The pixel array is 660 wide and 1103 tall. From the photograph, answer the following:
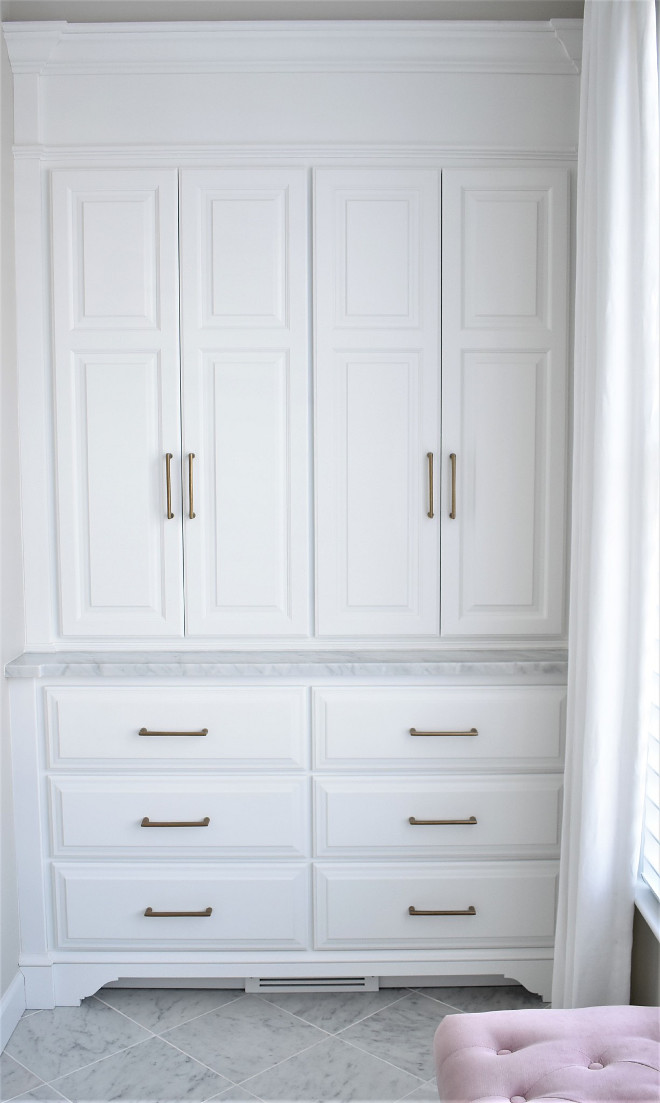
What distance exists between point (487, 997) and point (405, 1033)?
28 cm

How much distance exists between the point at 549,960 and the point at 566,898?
0.46 metres

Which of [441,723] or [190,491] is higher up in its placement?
[190,491]

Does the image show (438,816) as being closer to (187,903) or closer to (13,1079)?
(187,903)

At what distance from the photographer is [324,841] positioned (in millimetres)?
2328

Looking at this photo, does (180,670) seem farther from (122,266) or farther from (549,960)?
(549,960)

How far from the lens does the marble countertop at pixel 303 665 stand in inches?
89.4

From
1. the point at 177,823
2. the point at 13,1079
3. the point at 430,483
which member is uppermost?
the point at 430,483

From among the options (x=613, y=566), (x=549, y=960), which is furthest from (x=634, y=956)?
(x=613, y=566)

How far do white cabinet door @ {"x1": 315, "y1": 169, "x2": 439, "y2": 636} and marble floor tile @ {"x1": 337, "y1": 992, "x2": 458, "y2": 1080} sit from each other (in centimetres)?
100

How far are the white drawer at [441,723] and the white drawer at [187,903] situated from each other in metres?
0.39

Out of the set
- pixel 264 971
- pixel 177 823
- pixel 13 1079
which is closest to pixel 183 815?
pixel 177 823

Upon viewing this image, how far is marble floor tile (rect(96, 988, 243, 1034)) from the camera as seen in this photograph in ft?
7.48

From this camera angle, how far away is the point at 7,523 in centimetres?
226

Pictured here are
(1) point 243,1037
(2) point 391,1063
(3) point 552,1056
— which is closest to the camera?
(3) point 552,1056
